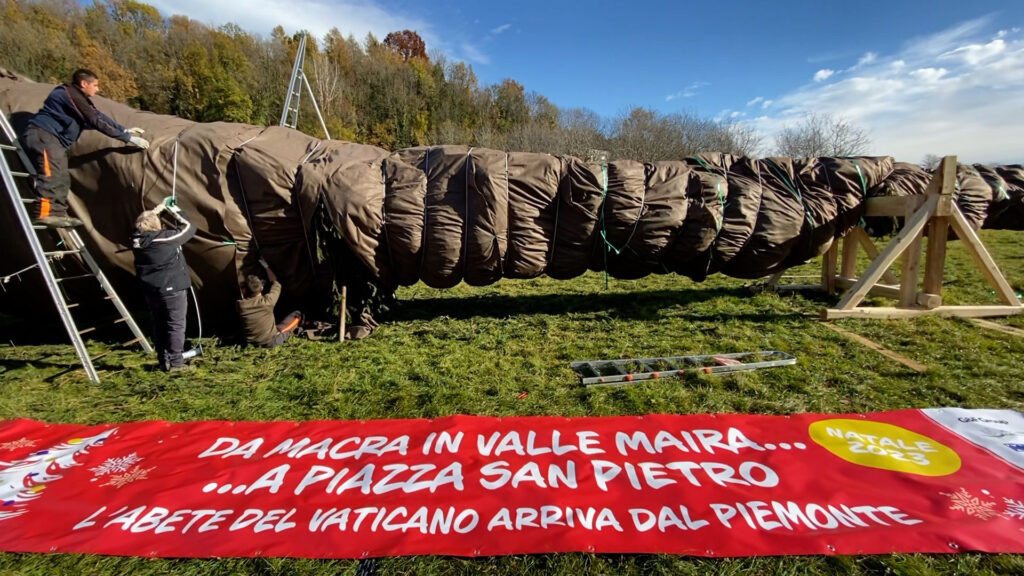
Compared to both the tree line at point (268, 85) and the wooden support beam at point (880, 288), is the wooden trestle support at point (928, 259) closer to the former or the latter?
the wooden support beam at point (880, 288)

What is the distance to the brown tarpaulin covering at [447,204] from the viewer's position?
4906 millimetres

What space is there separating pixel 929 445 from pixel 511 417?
106 inches

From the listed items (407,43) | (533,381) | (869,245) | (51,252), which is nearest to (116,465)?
(51,252)

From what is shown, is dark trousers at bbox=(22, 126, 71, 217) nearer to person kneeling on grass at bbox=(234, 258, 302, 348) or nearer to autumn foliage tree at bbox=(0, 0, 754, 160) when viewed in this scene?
person kneeling on grass at bbox=(234, 258, 302, 348)

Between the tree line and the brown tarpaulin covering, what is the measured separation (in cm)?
2484

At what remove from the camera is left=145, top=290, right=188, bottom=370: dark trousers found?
4.48 metres

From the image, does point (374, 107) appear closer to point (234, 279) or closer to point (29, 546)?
point (234, 279)

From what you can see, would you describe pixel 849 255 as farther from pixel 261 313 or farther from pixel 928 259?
pixel 261 313

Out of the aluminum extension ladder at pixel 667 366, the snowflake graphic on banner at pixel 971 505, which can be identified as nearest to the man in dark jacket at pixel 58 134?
the aluminum extension ladder at pixel 667 366

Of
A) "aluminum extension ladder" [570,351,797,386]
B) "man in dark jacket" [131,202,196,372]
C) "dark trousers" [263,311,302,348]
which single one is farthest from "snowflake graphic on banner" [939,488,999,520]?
"man in dark jacket" [131,202,196,372]

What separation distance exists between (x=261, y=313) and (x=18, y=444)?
2018mm

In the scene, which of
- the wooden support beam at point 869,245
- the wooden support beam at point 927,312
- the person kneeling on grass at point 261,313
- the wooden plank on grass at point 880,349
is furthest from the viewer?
the wooden support beam at point 869,245

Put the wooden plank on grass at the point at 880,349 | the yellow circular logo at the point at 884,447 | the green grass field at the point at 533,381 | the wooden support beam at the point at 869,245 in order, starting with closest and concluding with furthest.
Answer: the green grass field at the point at 533,381 < the yellow circular logo at the point at 884,447 < the wooden plank on grass at the point at 880,349 < the wooden support beam at the point at 869,245

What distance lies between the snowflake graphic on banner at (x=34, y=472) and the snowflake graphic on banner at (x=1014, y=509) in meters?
5.22
